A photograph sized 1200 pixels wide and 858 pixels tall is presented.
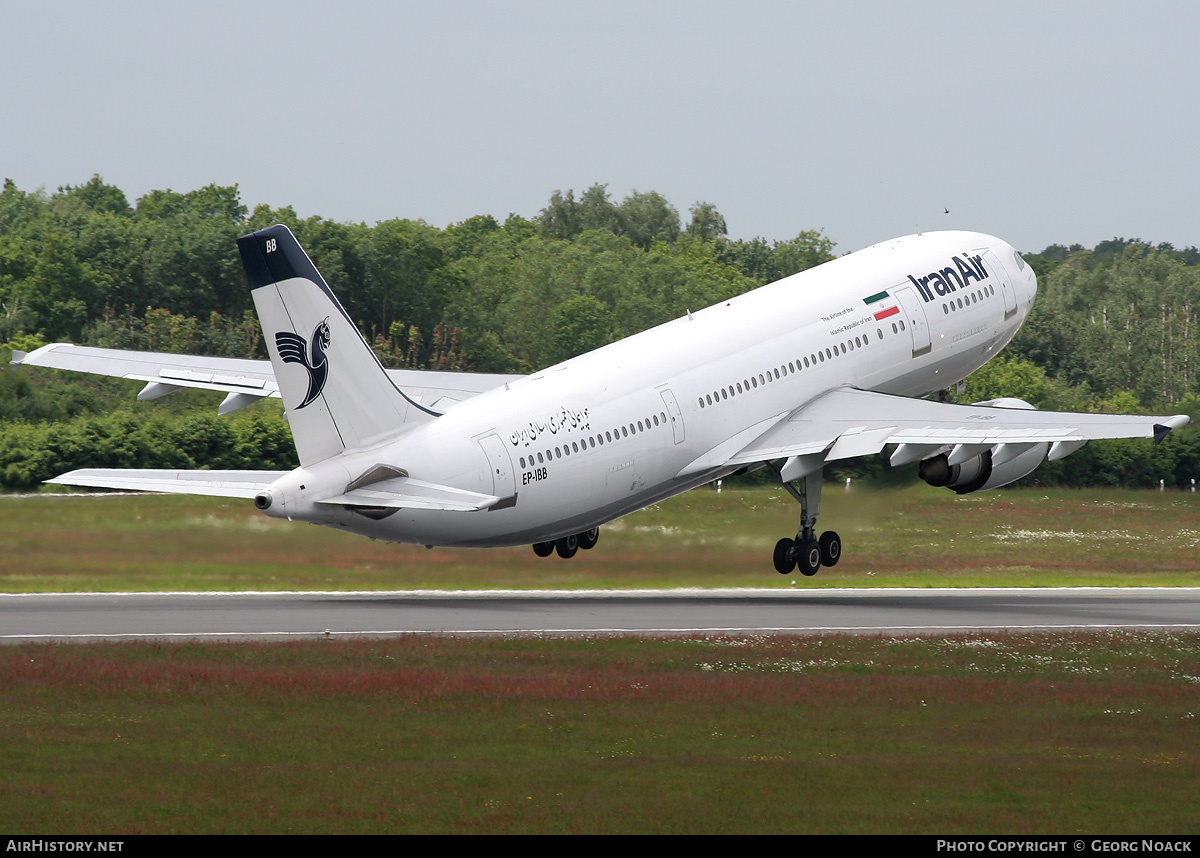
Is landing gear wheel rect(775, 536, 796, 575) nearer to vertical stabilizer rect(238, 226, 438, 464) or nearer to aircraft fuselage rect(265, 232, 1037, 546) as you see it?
aircraft fuselage rect(265, 232, 1037, 546)

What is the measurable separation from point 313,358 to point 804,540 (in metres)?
16.1

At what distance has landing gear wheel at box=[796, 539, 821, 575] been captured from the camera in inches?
1716

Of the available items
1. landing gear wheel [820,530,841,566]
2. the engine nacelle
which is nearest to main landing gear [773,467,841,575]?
landing gear wheel [820,530,841,566]

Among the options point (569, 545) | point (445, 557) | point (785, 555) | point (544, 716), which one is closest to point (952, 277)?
point (785, 555)

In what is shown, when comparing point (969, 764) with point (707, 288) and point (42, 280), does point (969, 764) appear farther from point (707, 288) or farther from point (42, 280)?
point (707, 288)

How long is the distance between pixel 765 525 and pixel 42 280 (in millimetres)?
59603

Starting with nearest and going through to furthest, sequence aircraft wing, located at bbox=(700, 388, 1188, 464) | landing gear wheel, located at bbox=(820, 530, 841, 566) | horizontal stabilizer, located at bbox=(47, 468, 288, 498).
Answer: horizontal stabilizer, located at bbox=(47, 468, 288, 498)
aircraft wing, located at bbox=(700, 388, 1188, 464)
landing gear wheel, located at bbox=(820, 530, 841, 566)

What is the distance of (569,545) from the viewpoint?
140ft

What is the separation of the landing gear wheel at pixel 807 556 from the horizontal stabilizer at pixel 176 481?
15347mm

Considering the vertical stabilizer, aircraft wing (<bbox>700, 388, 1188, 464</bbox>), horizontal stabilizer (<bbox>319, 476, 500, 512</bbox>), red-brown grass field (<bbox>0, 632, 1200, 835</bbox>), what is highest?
the vertical stabilizer

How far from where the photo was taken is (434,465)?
3391 centimetres

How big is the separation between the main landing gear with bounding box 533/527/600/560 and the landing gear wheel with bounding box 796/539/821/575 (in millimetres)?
5073
